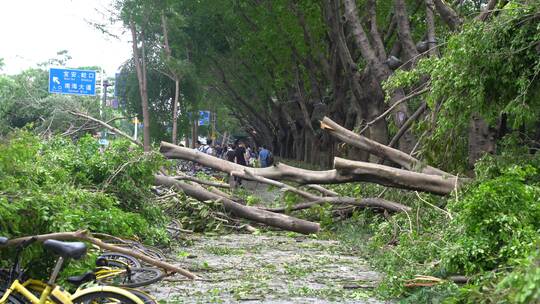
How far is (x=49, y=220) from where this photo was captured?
5945 mm

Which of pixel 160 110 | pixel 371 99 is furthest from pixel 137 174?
pixel 160 110

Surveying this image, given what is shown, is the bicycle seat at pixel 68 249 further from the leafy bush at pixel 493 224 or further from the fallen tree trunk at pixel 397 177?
the fallen tree trunk at pixel 397 177

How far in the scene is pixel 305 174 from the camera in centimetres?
985

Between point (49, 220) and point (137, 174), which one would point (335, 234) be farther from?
point (49, 220)

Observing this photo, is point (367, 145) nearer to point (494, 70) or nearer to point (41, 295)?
point (494, 70)

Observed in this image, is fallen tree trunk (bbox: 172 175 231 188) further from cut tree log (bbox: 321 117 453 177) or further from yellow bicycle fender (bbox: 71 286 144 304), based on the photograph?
yellow bicycle fender (bbox: 71 286 144 304)

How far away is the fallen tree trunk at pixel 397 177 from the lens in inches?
352

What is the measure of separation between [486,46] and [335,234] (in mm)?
5946

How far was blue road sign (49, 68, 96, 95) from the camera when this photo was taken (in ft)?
104

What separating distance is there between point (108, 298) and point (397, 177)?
5.31 meters

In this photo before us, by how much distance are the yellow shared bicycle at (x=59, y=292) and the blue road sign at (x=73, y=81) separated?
2752cm

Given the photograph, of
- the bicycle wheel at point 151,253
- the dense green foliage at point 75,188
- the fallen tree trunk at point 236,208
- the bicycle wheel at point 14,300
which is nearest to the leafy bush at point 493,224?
the bicycle wheel at point 151,253

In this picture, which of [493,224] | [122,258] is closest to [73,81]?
[122,258]

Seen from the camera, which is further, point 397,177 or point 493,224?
point 397,177
